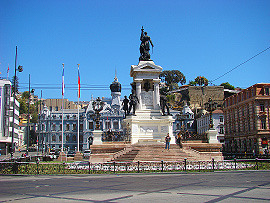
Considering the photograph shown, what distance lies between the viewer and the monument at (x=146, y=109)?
30.3 meters

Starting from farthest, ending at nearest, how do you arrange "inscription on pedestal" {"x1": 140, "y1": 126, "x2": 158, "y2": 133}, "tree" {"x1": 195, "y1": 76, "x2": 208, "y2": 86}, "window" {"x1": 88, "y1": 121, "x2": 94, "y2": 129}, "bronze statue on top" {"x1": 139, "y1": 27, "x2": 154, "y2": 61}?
"tree" {"x1": 195, "y1": 76, "x2": 208, "y2": 86} < "window" {"x1": 88, "y1": 121, "x2": 94, "y2": 129} < "bronze statue on top" {"x1": 139, "y1": 27, "x2": 154, "y2": 61} < "inscription on pedestal" {"x1": 140, "y1": 126, "x2": 158, "y2": 133}

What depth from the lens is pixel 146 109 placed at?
3152cm

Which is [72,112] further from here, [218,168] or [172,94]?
[218,168]

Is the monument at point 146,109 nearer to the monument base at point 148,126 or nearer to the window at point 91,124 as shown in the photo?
the monument base at point 148,126

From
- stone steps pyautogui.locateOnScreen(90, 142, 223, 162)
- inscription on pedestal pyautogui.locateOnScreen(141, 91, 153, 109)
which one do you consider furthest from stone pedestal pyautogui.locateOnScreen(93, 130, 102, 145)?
inscription on pedestal pyautogui.locateOnScreen(141, 91, 153, 109)

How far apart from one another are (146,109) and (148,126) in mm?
1837

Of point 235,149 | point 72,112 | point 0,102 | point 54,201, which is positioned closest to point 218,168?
point 54,201

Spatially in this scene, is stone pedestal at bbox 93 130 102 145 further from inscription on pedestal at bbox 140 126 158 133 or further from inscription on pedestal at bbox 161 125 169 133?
inscription on pedestal at bbox 161 125 169 133

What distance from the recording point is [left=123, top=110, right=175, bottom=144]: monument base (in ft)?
99.0

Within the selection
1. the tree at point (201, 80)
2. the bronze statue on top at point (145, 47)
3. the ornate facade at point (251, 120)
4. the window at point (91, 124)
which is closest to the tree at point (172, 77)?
the tree at point (201, 80)

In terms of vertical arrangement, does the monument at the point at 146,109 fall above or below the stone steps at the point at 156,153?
above

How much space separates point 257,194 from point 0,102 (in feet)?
220

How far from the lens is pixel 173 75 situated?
13575 centimetres

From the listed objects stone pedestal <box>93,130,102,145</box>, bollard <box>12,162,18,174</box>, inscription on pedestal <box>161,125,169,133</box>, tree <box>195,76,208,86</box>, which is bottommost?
bollard <box>12,162,18,174</box>
